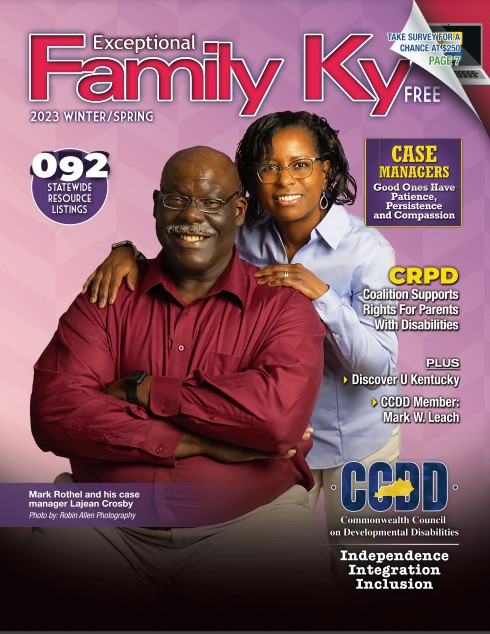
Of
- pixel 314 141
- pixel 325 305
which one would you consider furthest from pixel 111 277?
pixel 314 141

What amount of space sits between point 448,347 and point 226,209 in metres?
1.01

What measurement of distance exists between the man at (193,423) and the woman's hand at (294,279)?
0.04 meters

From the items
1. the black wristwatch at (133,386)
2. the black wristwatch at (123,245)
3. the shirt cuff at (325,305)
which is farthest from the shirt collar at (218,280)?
the black wristwatch at (133,386)

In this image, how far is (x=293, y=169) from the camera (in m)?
4.08

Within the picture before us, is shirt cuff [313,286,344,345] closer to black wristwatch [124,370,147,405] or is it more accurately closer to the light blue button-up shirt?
the light blue button-up shirt

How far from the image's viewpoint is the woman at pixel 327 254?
13.4ft

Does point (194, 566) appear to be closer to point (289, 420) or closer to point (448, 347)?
point (289, 420)

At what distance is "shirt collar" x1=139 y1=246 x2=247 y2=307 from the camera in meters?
3.93

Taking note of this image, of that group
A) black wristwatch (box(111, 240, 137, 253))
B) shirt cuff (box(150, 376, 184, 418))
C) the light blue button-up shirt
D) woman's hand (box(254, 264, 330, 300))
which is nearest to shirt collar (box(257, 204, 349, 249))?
the light blue button-up shirt

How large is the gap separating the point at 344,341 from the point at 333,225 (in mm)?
454

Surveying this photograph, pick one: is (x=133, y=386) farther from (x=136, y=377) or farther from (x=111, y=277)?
(x=111, y=277)

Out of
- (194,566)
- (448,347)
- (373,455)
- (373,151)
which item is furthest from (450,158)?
(194,566)

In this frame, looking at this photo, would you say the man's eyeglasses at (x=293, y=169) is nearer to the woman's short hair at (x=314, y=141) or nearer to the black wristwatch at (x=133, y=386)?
the woman's short hair at (x=314, y=141)

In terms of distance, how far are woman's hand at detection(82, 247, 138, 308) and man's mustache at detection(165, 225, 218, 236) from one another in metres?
0.24
